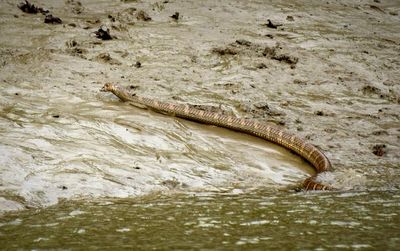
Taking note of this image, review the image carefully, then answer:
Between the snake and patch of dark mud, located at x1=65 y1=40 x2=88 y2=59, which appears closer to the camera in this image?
the snake

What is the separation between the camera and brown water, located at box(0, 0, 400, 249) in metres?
4.55

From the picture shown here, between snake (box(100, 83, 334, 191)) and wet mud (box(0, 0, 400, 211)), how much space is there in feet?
0.72

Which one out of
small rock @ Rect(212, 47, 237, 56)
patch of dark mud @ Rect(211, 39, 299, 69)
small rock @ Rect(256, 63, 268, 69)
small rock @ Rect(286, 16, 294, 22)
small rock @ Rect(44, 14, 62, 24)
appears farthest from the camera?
small rock @ Rect(286, 16, 294, 22)

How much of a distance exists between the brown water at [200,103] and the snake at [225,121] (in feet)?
0.59

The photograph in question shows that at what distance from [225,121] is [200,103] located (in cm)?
98

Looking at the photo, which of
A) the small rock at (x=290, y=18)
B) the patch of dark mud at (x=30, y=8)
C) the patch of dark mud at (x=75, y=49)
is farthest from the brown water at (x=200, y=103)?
the patch of dark mud at (x=30, y=8)

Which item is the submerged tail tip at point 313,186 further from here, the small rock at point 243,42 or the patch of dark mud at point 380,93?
the small rock at point 243,42

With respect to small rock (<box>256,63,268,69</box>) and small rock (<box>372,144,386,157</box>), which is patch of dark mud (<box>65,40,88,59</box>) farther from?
small rock (<box>372,144,386,157</box>)

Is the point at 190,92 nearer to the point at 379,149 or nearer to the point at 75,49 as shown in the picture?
the point at 75,49

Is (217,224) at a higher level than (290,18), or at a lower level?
lower

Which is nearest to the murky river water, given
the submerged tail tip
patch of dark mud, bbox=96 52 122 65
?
the submerged tail tip

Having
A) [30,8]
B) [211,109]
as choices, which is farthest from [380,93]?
[30,8]

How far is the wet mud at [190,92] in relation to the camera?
5.92 m

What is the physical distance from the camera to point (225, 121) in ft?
28.1
